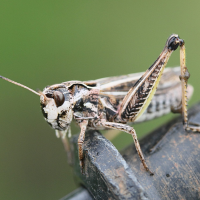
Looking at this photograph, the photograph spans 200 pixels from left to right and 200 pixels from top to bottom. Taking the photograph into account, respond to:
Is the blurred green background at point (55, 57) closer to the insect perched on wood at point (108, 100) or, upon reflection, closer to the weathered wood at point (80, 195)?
the insect perched on wood at point (108, 100)

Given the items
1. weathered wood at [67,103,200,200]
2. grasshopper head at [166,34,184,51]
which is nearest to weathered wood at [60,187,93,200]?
weathered wood at [67,103,200,200]

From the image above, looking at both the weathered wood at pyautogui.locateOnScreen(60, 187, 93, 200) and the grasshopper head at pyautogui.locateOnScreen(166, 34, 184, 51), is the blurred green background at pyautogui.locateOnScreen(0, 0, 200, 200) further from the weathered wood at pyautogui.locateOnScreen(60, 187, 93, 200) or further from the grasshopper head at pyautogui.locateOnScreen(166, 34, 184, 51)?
the weathered wood at pyautogui.locateOnScreen(60, 187, 93, 200)

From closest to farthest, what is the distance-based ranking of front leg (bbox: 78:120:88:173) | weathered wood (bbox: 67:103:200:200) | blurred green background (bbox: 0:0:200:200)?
weathered wood (bbox: 67:103:200:200), front leg (bbox: 78:120:88:173), blurred green background (bbox: 0:0:200:200)

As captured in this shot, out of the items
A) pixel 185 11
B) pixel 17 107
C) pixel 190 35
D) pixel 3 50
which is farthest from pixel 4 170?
pixel 185 11

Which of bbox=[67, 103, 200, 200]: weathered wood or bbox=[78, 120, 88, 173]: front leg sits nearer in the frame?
bbox=[67, 103, 200, 200]: weathered wood

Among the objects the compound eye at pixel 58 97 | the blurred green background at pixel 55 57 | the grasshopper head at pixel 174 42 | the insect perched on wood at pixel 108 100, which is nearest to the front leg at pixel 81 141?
→ the insect perched on wood at pixel 108 100

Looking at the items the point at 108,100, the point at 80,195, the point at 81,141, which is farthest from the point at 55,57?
the point at 80,195

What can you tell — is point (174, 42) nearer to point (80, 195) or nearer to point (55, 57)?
point (80, 195)
